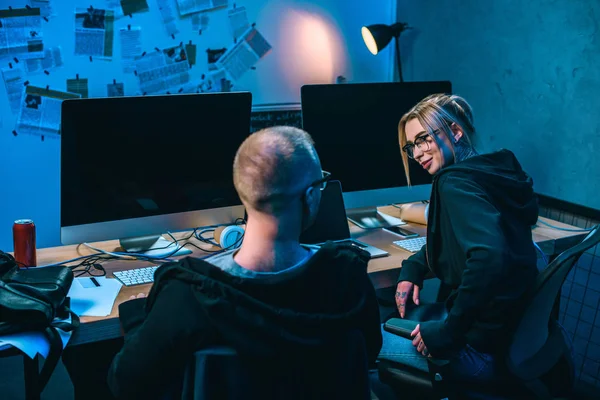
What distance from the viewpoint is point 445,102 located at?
190 centimetres

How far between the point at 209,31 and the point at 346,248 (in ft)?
6.50

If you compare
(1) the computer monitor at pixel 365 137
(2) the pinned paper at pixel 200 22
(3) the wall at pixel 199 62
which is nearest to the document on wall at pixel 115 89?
(3) the wall at pixel 199 62

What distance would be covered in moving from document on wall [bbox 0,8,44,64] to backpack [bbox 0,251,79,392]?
131 cm

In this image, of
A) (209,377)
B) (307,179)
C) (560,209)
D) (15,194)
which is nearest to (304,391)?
(209,377)

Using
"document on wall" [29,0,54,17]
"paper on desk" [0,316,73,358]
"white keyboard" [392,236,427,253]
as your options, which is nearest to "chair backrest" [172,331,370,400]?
"paper on desk" [0,316,73,358]

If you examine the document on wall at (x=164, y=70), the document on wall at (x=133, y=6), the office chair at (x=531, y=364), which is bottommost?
the office chair at (x=531, y=364)

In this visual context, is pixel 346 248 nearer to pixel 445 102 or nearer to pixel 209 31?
pixel 445 102

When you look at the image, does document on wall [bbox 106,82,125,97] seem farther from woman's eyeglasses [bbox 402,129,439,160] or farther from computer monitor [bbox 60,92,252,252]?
woman's eyeglasses [bbox 402,129,439,160]

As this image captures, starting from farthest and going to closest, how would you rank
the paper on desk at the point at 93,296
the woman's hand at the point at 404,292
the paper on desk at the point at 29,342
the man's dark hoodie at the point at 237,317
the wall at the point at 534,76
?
1. the wall at the point at 534,76
2. the woman's hand at the point at 404,292
3. the paper on desk at the point at 93,296
4. the paper on desk at the point at 29,342
5. the man's dark hoodie at the point at 237,317

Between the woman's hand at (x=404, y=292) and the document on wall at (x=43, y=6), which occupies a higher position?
the document on wall at (x=43, y=6)

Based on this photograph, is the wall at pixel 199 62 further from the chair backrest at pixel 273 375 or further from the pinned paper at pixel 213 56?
the chair backrest at pixel 273 375

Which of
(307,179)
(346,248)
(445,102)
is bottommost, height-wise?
(346,248)

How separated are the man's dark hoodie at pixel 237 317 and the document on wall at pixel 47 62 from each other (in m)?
1.85

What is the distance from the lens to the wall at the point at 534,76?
7.93ft
